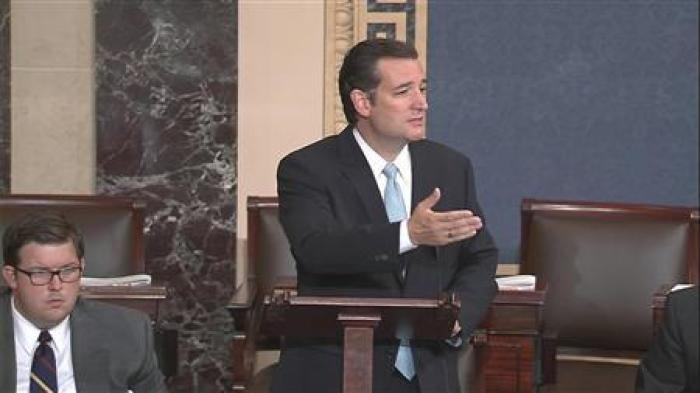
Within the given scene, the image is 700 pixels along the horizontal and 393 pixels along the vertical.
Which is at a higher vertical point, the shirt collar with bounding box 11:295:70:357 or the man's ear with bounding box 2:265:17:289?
the man's ear with bounding box 2:265:17:289

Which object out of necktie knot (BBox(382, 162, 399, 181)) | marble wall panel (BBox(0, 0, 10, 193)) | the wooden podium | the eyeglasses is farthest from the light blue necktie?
marble wall panel (BBox(0, 0, 10, 193))

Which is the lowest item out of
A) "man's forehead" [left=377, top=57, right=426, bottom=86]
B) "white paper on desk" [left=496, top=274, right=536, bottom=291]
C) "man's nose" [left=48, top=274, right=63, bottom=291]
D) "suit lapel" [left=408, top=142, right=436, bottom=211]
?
"white paper on desk" [left=496, top=274, right=536, bottom=291]

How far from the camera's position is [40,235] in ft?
13.2

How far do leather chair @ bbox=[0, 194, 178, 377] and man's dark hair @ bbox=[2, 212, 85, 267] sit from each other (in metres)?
1.33

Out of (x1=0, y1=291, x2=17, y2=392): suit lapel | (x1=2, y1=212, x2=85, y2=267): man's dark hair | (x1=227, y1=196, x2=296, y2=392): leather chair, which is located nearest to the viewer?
(x1=0, y1=291, x2=17, y2=392): suit lapel

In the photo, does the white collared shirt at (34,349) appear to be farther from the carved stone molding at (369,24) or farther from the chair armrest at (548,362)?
the carved stone molding at (369,24)

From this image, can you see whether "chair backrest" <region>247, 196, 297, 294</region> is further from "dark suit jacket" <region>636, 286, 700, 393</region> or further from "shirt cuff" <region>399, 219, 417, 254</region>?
"dark suit jacket" <region>636, 286, 700, 393</region>

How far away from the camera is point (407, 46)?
3807 mm

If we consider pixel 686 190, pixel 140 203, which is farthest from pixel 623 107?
pixel 140 203

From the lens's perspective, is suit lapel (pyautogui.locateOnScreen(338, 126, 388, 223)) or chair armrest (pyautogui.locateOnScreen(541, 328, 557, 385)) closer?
suit lapel (pyautogui.locateOnScreen(338, 126, 388, 223))

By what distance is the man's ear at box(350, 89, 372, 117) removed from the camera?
3.75 m

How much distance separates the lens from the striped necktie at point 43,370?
3846 mm

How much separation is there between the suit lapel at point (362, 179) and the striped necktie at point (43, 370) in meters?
0.92

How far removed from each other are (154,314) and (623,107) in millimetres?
2297
